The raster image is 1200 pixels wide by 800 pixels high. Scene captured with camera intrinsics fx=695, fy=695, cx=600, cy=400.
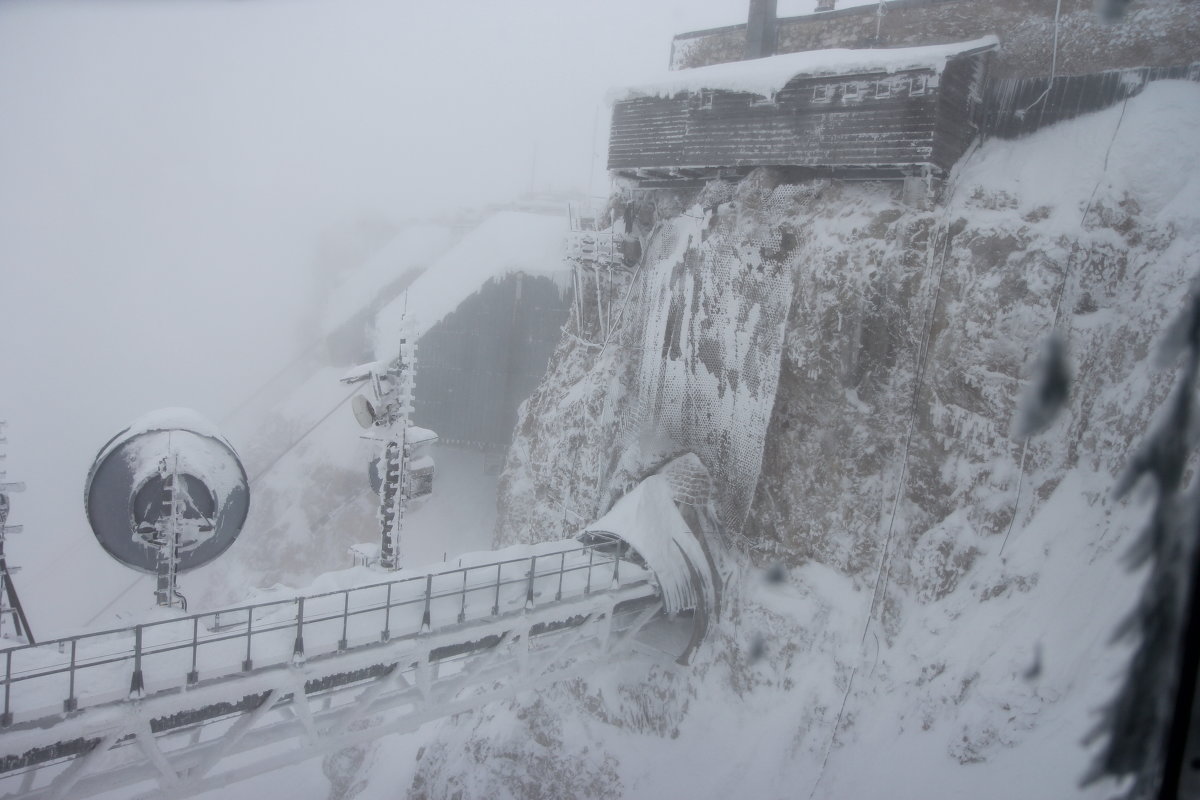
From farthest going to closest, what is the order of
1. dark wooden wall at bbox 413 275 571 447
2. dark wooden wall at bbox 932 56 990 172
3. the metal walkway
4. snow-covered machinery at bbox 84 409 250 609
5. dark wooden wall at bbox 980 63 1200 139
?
dark wooden wall at bbox 413 275 571 447 < dark wooden wall at bbox 932 56 990 172 < dark wooden wall at bbox 980 63 1200 139 < snow-covered machinery at bbox 84 409 250 609 < the metal walkway

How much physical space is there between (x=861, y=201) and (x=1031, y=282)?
3963mm

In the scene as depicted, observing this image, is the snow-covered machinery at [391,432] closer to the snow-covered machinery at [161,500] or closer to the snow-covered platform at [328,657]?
the snow-covered platform at [328,657]

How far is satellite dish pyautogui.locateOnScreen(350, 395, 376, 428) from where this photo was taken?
13.5 m

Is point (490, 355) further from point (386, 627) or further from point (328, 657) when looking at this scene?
point (328, 657)

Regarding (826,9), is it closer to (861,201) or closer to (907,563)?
(861,201)

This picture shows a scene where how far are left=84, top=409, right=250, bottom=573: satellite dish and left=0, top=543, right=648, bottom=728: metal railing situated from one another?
137 centimetres

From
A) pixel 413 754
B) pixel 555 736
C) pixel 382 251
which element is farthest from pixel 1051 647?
pixel 382 251

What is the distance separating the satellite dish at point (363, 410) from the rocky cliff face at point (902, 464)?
641 centimetres

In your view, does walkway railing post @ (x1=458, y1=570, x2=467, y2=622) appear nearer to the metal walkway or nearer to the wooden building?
the metal walkway

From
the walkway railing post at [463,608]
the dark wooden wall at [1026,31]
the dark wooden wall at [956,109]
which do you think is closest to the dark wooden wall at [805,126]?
the dark wooden wall at [956,109]

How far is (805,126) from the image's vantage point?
15383 mm

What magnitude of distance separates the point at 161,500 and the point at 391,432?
13.3ft

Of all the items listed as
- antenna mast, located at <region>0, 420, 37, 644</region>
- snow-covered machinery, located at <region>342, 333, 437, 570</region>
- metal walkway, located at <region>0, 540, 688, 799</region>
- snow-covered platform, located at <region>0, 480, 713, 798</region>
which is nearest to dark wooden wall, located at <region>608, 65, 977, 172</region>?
snow-covered platform, located at <region>0, 480, 713, 798</region>

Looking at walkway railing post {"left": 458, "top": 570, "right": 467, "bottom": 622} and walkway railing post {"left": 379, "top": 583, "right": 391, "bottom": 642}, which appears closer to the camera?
walkway railing post {"left": 379, "top": 583, "right": 391, "bottom": 642}
